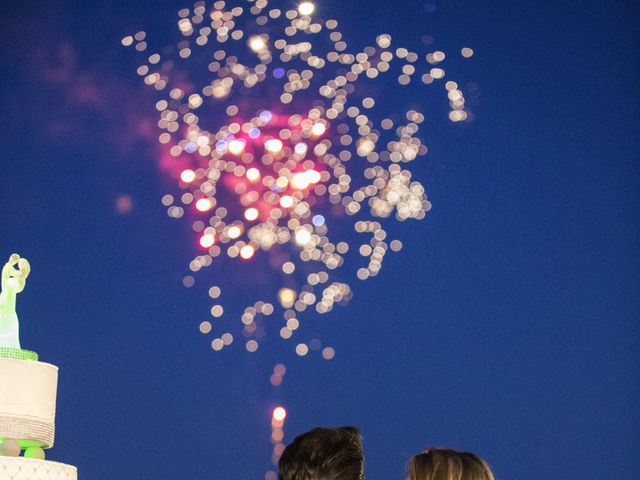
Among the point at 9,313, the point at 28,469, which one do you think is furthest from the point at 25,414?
the point at 9,313

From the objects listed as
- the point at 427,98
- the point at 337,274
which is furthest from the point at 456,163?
the point at 337,274

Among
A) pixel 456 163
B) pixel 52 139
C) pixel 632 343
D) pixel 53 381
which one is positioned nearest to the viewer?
pixel 53 381

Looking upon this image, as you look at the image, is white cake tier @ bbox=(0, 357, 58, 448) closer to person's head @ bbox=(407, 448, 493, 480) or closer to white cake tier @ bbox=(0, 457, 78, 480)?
white cake tier @ bbox=(0, 457, 78, 480)

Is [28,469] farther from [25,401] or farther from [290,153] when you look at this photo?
[290,153]

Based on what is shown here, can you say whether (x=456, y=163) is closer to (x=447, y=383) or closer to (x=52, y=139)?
(x=447, y=383)

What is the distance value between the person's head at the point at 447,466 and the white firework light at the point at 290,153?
6.96ft

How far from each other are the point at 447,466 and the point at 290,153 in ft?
7.18

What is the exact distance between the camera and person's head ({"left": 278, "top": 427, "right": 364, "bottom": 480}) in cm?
173

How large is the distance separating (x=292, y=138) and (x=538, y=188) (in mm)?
981

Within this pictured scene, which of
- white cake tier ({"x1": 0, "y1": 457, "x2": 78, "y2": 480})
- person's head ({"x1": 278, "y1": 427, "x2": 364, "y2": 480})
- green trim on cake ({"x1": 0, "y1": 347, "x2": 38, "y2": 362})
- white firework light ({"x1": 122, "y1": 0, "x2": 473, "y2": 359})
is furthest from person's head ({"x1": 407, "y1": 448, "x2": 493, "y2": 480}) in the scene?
white firework light ({"x1": 122, "y1": 0, "x2": 473, "y2": 359})

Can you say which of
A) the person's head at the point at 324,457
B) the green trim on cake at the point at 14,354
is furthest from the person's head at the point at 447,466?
the green trim on cake at the point at 14,354

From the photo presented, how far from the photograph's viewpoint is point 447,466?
1787mm

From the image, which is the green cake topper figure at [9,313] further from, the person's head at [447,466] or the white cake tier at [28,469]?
the person's head at [447,466]

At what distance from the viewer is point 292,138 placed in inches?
153
